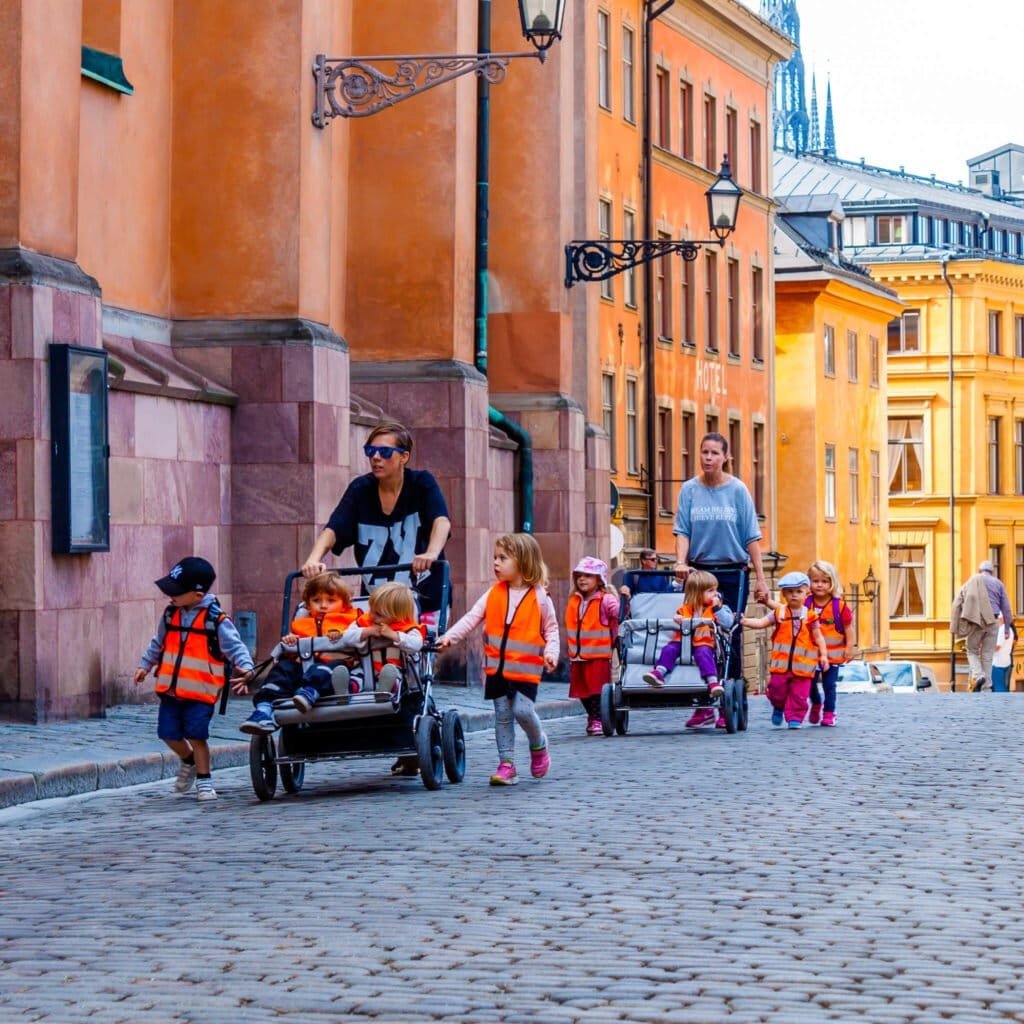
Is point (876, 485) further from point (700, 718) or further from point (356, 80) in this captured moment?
point (700, 718)

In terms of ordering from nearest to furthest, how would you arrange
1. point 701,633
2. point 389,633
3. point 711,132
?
point 389,633 → point 701,633 → point 711,132

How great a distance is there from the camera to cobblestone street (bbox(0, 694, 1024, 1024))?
741 cm

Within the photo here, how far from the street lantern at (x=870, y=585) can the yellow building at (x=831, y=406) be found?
0.49 feet

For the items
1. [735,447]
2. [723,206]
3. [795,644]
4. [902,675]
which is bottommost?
[902,675]

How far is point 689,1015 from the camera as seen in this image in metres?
7.07

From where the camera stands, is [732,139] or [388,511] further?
[732,139]

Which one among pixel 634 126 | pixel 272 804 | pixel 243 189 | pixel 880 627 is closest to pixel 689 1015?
pixel 272 804

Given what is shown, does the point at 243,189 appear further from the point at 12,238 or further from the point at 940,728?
the point at 940,728

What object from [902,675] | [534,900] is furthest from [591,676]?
[902,675]

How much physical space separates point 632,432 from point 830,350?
19.4m

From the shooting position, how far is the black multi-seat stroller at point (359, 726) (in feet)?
44.4

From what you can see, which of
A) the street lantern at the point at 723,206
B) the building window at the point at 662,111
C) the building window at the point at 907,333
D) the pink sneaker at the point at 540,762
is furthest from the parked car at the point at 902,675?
the pink sneaker at the point at 540,762

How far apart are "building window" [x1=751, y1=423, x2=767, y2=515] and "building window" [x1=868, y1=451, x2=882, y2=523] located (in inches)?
469

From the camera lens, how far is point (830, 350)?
66625 mm
